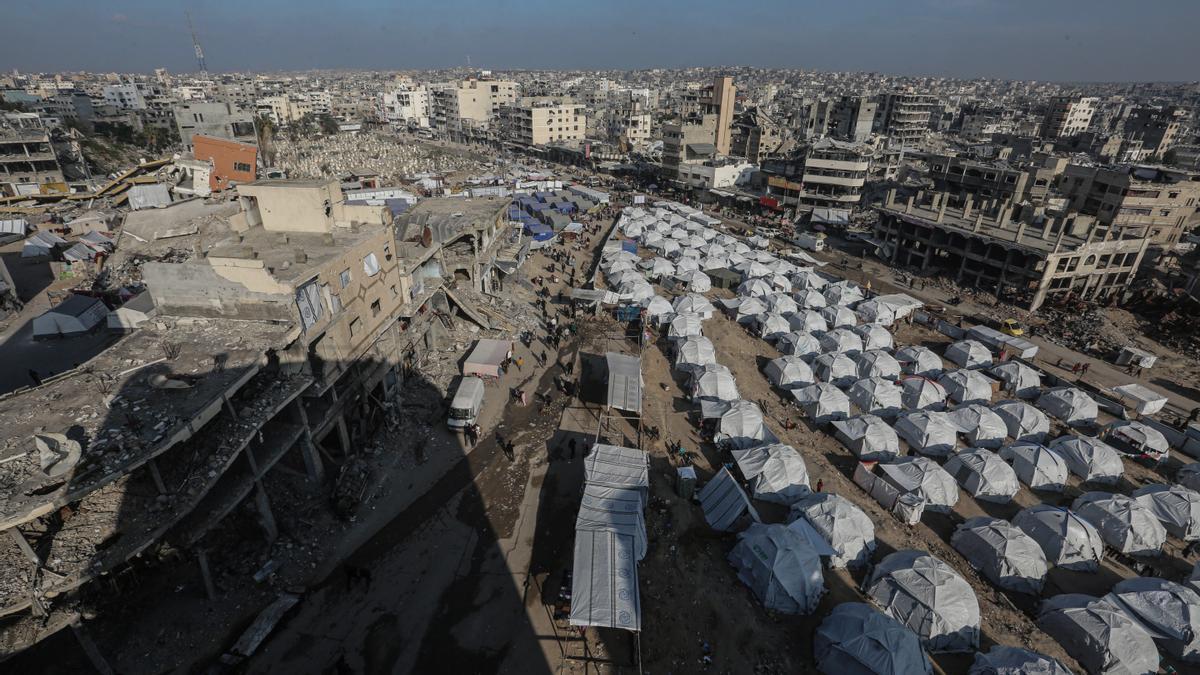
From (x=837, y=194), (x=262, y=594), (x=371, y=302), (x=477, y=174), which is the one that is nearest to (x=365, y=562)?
(x=262, y=594)

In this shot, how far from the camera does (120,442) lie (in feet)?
39.3

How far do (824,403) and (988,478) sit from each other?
664 cm

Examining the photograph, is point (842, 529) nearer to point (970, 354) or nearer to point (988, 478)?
point (988, 478)

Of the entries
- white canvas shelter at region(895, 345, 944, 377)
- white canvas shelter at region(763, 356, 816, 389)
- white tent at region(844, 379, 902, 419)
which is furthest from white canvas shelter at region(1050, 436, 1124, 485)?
white canvas shelter at region(763, 356, 816, 389)

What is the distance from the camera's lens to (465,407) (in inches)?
869

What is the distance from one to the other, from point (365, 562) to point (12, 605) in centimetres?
769

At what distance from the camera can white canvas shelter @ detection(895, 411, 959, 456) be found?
22.5m

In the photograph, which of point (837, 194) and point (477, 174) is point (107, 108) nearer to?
point (477, 174)

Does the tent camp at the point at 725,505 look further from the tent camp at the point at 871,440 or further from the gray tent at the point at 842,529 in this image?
the tent camp at the point at 871,440

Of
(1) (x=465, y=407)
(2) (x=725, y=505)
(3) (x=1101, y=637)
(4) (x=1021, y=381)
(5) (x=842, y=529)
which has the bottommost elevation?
(4) (x=1021, y=381)

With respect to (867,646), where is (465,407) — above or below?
above

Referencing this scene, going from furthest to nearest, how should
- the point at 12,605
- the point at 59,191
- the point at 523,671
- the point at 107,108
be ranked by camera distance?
the point at 107,108 < the point at 59,191 < the point at 523,671 < the point at 12,605

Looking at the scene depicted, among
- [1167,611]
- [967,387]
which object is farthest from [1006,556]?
[967,387]

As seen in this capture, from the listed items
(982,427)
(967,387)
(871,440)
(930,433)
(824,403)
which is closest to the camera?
(871,440)
